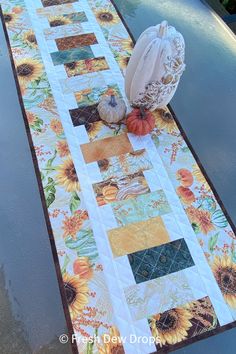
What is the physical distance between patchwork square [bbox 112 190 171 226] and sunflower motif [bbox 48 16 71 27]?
2.67 feet

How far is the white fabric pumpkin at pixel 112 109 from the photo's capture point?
1.04m

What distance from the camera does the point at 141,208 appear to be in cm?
93

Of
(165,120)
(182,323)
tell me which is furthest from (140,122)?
(182,323)

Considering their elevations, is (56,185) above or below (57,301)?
→ above

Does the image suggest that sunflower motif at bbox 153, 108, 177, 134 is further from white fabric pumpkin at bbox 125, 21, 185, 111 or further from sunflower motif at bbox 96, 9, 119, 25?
sunflower motif at bbox 96, 9, 119, 25

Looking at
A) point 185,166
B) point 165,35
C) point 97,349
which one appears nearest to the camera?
point 97,349

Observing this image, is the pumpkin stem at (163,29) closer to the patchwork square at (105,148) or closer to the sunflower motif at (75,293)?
the patchwork square at (105,148)

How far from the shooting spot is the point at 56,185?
3.16ft

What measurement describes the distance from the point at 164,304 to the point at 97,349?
0.19 metres

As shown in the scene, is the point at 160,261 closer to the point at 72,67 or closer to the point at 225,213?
the point at 225,213

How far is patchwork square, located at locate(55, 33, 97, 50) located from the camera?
1260mm

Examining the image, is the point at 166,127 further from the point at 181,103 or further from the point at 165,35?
the point at 165,35

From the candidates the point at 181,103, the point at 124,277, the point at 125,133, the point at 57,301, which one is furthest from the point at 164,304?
the point at 181,103

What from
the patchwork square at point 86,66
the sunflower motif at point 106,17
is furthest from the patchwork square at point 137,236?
the sunflower motif at point 106,17
